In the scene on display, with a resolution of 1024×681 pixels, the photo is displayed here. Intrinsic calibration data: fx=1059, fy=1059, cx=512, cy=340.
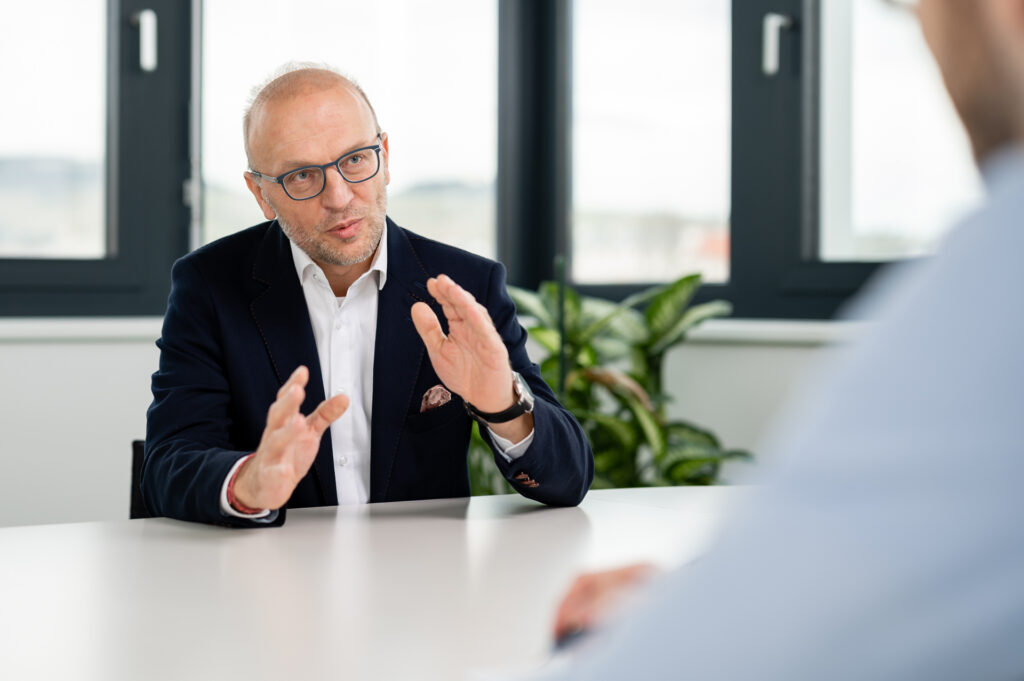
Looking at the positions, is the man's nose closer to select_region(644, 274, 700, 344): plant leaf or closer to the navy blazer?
the navy blazer

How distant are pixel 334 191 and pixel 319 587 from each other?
891 millimetres

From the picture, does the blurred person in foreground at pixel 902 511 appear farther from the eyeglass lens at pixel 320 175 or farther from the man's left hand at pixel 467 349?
the eyeglass lens at pixel 320 175

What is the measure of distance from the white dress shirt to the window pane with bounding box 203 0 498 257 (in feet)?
4.99

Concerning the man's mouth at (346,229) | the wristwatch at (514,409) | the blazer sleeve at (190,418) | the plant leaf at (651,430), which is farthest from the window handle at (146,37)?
the wristwatch at (514,409)

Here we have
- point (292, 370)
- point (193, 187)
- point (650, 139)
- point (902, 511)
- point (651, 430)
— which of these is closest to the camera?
point (902, 511)

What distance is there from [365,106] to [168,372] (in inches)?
23.0

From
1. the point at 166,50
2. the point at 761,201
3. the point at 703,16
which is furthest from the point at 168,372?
the point at 703,16

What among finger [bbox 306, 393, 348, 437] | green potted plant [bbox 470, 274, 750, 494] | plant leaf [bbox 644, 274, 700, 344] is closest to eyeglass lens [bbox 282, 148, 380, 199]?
finger [bbox 306, 393, 348, 437]

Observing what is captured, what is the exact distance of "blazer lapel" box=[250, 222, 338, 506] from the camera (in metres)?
1.77

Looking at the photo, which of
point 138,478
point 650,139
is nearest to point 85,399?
point 138,478

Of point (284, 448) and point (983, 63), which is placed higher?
point (983, 63)

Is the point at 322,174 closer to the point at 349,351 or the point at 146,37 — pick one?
the point at 349,351

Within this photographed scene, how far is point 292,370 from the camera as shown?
5.82ft

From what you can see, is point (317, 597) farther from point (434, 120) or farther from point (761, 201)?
point (434, 120)
